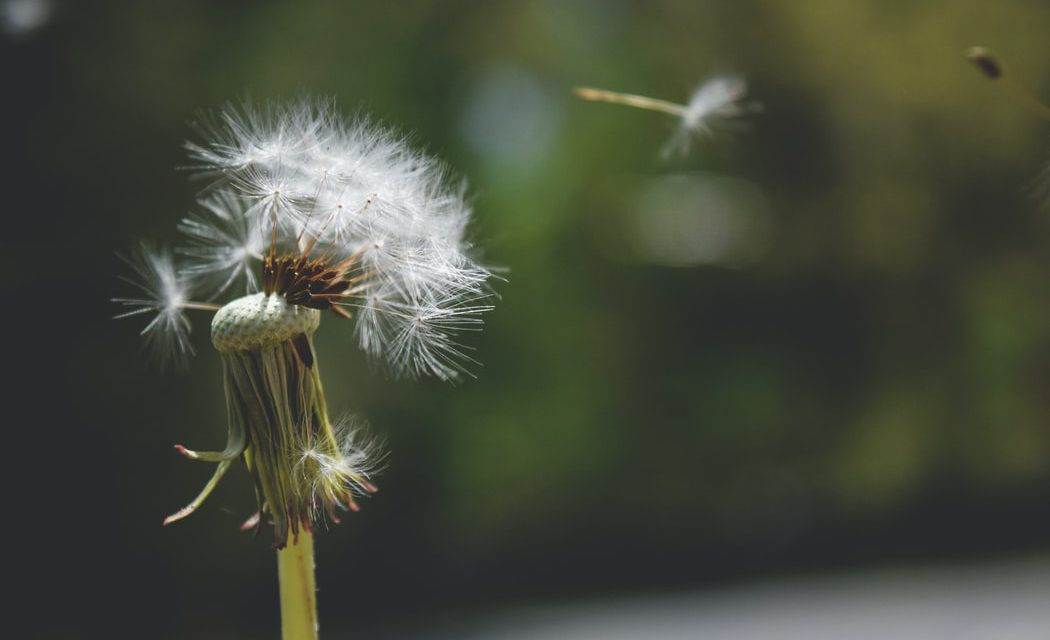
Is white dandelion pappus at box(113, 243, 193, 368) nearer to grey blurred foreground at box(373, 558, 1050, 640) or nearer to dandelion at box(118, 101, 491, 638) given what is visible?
dandelion at box(118, 101, 491, 638)

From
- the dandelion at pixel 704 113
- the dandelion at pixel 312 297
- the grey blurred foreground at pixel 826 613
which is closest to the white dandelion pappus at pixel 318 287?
the dandelion at pixel 312 297

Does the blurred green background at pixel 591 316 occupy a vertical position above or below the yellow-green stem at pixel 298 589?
above

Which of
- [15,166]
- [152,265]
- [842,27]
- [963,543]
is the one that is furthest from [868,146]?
[152,265]

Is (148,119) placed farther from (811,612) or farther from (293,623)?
(811,612)

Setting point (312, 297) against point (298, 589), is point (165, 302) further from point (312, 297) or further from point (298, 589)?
point (298, 589)

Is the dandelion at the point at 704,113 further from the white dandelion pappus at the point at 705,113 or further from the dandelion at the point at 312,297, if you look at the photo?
the dandelion at the point at 312,297

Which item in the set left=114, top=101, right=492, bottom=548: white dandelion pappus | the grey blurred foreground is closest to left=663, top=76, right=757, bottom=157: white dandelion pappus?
left=114, top=101, right=492, bottom=548: white dandelion pappus

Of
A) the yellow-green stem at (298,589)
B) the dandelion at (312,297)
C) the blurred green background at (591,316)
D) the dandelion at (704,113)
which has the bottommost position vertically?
the yellow-green stem at (298,589)

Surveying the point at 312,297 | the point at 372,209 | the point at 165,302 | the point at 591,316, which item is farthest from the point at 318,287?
the point at 591,316
